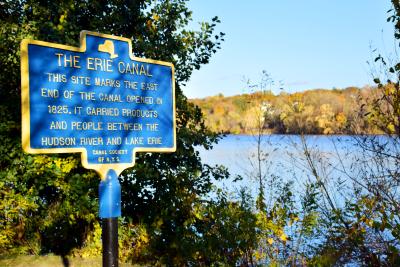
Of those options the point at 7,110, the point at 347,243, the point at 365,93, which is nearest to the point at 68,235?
the point at 7,110

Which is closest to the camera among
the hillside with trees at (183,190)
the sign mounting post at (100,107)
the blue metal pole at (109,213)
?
the sign mounting post at (100,107)

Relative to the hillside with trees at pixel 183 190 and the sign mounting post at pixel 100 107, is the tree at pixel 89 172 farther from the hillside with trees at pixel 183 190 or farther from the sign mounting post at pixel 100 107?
the sign mounting post at pixel 100 107

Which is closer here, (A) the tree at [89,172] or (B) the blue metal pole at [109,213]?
(B) the blue metal pole at [109,213]

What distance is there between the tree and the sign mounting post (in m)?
2.52

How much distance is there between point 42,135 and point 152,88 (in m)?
1.21

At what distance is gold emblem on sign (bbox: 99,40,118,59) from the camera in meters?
3.73

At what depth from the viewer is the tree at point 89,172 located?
6281 mm

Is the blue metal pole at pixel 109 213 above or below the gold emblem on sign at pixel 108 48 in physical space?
below

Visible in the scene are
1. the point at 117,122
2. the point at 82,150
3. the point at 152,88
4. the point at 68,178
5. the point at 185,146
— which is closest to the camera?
the point at 82,150

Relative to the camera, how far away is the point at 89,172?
6.46 m

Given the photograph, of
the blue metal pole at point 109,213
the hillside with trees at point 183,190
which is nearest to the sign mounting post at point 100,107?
the blue metal pole at point 109,213

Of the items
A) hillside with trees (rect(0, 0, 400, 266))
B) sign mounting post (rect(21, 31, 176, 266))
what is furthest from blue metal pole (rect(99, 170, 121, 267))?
hillside with trees (rect(0, 0, 400, 266))

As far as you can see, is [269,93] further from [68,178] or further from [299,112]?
[68,178]

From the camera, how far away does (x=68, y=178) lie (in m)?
6.41
